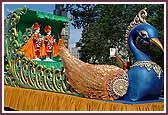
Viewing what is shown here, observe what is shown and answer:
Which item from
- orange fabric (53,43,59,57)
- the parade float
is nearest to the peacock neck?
the parade float

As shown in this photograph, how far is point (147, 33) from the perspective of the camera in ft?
21.6

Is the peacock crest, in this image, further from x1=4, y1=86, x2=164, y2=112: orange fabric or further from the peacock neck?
x1=4, y1=86, x2=164, y2=112: orange fabric

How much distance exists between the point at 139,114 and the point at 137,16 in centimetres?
111

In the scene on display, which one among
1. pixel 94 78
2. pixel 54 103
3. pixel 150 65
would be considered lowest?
pixel 54 103

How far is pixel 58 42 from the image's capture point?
671cm

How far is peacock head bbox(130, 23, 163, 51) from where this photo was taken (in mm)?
6566

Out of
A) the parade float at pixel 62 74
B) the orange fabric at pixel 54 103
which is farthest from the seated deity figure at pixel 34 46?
the orange fabric at pixel 54 103

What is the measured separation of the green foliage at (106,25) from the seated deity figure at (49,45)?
0.28 meters

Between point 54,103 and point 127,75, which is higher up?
point 127,75

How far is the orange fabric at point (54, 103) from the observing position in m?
6.56

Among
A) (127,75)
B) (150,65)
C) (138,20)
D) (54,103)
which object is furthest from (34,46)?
(150,65)

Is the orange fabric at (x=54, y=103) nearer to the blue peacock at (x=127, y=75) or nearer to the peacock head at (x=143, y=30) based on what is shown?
the blue peacock at (x=127, y=75)

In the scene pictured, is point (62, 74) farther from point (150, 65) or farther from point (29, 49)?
point (150, 65)

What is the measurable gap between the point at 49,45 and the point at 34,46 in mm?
174
